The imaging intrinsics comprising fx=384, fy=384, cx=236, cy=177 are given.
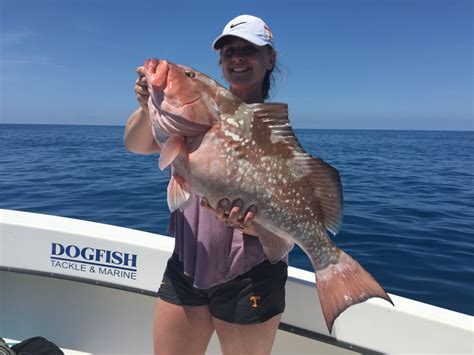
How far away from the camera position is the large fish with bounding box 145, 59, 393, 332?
2.07 metres

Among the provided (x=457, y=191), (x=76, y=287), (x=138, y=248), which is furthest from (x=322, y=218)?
(x=457, y=191)

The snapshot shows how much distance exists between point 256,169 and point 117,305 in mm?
2405

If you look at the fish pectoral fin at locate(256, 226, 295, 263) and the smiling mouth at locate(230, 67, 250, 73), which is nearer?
the fish pectoral fin at locate(256, 226, 295, 263)

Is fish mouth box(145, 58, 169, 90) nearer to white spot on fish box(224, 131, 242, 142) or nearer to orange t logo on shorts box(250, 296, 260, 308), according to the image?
white spot on fish box(224, 131, 242, 142)

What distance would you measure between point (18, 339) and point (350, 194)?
8700 mm

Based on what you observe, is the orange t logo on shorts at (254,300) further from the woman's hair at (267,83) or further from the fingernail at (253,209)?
the woman's hair at (267,83)

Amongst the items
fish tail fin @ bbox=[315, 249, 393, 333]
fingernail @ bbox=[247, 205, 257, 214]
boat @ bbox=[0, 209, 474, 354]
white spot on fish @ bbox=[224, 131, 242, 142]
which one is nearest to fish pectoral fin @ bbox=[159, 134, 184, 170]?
white spot on fish @ bbox=[224, 131, 242, 142]

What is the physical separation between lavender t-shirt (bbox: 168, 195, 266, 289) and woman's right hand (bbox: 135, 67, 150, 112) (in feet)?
2.08

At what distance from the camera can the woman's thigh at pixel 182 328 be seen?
235cm

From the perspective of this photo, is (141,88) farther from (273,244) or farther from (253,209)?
(273,244)

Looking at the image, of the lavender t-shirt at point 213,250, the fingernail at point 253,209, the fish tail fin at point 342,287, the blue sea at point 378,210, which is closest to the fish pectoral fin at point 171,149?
the lavender t-shirt at point 213,250

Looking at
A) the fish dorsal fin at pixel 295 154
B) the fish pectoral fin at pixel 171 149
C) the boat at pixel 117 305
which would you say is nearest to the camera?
the fish pectoral fin at pixel 171 149

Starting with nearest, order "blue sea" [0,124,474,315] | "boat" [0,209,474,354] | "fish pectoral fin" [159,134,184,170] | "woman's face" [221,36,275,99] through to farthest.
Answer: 1. "fish pectoral fin" [159,134,184,170]
2. "woman's face" [221,36,275,99]
3. "boat" [0,209,474,354]
4. "blue sea" [0,124,474,315]

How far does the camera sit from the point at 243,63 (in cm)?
236
